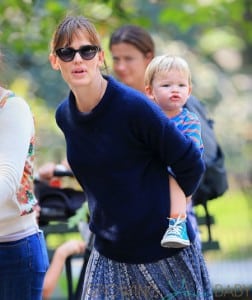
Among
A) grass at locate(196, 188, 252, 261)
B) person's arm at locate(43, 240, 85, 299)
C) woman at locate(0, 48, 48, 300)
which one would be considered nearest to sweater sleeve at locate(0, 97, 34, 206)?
woman at locate(0, 48, 48, 300)

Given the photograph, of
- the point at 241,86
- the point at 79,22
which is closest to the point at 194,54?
the point at 241,86

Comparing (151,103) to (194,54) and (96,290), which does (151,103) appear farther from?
(194,54)

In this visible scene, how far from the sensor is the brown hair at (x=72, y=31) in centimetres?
377

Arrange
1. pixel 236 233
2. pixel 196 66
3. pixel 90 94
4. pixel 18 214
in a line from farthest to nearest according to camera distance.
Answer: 1. pixel 196 66
2. pixel 236 233
3. pixel 18 214
4. pixel 90 94

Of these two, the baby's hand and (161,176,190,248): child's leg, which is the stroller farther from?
(161,176,190,248): child's leg

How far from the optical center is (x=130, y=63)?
5.54m


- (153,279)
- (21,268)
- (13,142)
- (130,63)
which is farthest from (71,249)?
(13,142)

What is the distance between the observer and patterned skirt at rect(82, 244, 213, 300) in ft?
12.3

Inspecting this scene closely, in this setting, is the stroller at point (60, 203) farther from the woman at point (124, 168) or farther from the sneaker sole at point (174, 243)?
the sneaker sole at point (174, 243)

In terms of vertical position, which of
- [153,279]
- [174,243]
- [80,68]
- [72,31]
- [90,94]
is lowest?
[153,279]

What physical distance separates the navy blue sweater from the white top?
Result: 0.67ft

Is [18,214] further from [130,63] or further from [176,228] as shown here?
[130,63]

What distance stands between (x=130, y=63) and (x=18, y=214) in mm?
1909

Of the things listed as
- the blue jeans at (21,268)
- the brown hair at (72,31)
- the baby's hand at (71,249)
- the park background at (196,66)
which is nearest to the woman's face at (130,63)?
the park background at (196,66)
